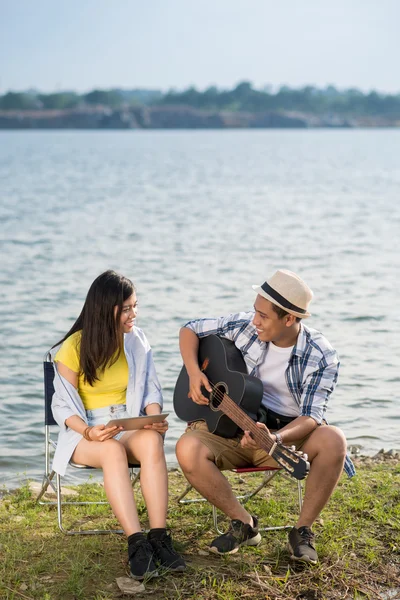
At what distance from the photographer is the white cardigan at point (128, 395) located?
4430mm

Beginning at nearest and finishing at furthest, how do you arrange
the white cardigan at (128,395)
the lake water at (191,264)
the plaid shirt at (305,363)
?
1. the plaid shirt at (305,363)
2. the white cardigan at (128,395)
3. the lake water at (191,264)

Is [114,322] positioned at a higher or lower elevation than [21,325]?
higher

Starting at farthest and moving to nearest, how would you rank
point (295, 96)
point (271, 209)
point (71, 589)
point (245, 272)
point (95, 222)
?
point (295, 96) → point (271, 209) → point (95, 222) → point (245, 272) → point (71, 589)

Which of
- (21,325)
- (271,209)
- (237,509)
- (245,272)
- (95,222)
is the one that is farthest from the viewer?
(271,209)

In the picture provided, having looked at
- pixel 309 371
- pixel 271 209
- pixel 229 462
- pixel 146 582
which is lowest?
pixel 271 209

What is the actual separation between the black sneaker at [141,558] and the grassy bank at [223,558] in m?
0.06

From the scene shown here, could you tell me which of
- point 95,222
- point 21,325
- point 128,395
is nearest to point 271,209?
point 95,222

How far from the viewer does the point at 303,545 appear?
13.5 ft

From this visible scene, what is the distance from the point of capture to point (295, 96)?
502 feet

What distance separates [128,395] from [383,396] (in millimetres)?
3909

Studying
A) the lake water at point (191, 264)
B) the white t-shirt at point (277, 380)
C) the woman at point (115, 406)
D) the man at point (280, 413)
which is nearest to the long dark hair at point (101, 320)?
the woman at point (115, 406)

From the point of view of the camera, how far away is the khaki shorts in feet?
14.2

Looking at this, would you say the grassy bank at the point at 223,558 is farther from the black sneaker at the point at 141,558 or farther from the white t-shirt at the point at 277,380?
the white t-shirt at the point at 277,380

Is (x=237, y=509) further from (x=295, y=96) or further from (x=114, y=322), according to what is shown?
(x=295, y=96)
